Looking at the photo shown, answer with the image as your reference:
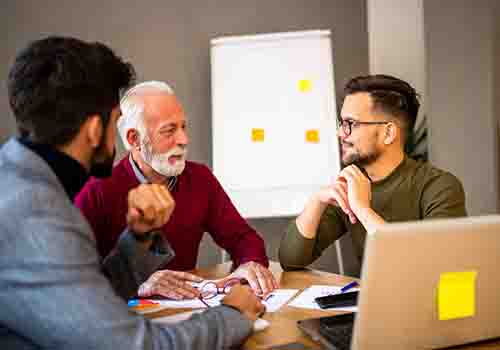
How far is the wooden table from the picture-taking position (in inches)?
50.4

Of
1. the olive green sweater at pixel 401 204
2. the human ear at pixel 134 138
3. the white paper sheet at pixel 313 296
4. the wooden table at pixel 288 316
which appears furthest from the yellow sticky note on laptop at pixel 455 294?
the human ear at pixel 134 138

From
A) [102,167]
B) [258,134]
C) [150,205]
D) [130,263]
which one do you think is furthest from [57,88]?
[258,134]

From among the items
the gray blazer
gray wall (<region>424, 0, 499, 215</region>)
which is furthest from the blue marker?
gray wall (<region>424, 0, 499, 215</region>)

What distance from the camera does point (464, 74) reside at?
3414 millimetres

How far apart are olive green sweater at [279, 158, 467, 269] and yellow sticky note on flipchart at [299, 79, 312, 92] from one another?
1746mm

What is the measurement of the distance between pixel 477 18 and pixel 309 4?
131 centimetres

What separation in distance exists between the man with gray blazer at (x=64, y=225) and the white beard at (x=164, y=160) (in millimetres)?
756

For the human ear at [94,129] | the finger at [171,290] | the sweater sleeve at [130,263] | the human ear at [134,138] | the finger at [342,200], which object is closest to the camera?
the human ear at [94,129]

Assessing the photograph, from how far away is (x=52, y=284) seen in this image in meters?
1.00

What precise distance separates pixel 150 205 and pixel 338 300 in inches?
22.1

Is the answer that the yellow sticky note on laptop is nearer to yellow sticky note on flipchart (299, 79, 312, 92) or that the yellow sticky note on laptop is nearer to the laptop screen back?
the laptop screen back

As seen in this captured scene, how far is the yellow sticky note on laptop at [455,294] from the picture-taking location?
3.67 feet

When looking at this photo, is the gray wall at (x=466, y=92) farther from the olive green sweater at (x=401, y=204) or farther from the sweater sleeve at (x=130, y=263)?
the sweater sleeve at (x=130, y=263)

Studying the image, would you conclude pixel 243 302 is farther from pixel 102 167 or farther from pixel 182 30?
pixel 182 30
